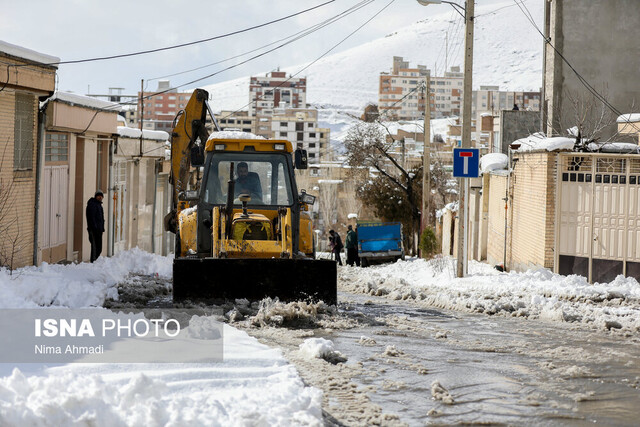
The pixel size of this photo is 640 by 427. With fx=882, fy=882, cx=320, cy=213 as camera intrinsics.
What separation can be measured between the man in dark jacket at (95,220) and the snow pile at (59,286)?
1807 mm

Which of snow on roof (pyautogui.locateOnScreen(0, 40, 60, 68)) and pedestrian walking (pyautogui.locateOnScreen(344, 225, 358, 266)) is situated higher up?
snow on roof (pyautogui.locateOnScreen(0, 40, 60, 68))

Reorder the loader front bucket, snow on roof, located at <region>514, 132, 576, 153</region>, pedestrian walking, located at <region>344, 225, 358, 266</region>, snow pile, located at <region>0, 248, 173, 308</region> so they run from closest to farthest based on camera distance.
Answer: snow pile, located at <region>0, 248, 173, 308</region>
the loader front bucket
snow on roof, located at <region>514, 132, 576, 153</region>
pedestrian walking, located at <region>344, 225, 358, 266</region>

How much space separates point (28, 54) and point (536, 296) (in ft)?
33.9

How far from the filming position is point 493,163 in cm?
2869

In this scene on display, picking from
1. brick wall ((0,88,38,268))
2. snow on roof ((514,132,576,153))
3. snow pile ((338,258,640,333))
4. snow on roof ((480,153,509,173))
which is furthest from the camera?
snow on roof ((480,153,509,173))

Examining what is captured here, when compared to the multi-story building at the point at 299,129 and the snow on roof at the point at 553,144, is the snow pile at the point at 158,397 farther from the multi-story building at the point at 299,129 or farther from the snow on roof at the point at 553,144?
the multi-story building at the point at 299,129

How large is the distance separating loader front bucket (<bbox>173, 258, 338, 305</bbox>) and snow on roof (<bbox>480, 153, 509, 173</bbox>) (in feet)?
54.7

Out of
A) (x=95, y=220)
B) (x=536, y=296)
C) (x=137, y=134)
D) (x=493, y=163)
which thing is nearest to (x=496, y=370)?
(x=536, y=296)

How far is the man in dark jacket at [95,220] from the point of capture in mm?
20734

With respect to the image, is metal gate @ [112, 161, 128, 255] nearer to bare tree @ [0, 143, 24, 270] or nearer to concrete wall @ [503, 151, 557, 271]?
bare tree @ [0, 143, 24, 270]

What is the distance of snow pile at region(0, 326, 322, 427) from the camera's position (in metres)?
6.06

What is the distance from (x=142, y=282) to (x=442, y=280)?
23.0 feet

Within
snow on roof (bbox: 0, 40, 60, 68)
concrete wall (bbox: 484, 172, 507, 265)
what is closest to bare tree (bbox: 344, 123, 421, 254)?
concrete wall (bbox: 484, 172, 507, 265)

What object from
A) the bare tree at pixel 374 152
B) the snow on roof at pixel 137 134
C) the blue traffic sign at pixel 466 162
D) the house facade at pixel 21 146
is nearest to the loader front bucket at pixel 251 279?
the house facade at pixel 21 146
